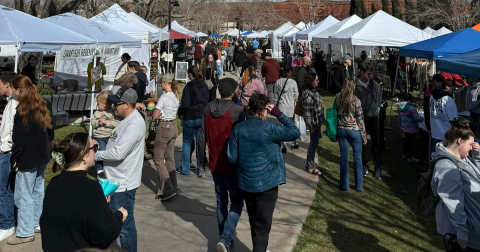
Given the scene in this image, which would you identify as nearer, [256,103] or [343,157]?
[256,103]

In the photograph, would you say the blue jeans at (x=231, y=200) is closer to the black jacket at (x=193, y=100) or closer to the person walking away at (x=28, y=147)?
the person walking away at (x=28, y=147)

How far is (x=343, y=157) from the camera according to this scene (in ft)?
25.8

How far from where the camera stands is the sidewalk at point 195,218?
18.9 feet

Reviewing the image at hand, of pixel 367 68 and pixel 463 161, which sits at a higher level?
pixel 367 68

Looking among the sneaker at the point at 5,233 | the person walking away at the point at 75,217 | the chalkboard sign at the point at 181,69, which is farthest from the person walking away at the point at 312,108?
the chalkboard sign at the point at 181,69

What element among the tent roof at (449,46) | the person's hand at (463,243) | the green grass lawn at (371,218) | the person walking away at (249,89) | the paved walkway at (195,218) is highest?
the tent roof at (449,46)

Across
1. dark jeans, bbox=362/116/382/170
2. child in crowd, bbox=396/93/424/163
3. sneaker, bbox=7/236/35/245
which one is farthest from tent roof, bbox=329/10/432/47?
sneaker, bbox=7/236/35/245

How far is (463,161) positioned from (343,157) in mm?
3889

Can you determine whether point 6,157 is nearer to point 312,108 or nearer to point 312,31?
point 312,108

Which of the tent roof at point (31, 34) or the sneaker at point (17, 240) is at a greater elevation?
the tent roof at point (31, 34)

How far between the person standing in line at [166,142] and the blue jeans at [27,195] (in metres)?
1.78

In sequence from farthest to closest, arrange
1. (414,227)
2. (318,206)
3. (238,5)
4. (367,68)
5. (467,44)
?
(238,5) → (467,44) → (367,68) → (318,206) → (414,227)

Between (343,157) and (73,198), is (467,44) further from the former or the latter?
(73,198)

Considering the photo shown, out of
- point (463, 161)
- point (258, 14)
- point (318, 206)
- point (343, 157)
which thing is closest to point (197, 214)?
point (318, 206)
